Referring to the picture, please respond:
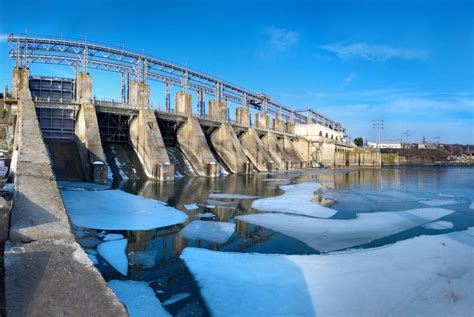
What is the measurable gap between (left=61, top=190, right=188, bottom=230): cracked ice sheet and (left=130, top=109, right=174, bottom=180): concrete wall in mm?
7698

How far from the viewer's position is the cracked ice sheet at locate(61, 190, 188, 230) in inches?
351

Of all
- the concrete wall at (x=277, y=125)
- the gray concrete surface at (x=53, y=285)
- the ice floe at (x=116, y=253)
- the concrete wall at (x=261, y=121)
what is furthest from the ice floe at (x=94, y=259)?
the concrete wall at (x=277, y=125)

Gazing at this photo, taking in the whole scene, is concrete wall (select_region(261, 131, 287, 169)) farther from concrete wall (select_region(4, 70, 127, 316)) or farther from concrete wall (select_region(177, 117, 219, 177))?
concrete wall (select_region(4, 70, 127, 316))

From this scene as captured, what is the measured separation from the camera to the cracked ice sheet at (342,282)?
4227 mm

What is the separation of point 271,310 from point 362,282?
5.62 feet

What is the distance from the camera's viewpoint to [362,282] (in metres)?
5.04

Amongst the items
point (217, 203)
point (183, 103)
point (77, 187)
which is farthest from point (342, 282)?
point (183, 103)

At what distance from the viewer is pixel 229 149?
31688 mm

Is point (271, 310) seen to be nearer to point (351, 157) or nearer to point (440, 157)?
point (351, 157)

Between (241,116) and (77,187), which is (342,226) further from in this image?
(241,116)

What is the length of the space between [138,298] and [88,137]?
17.5 m

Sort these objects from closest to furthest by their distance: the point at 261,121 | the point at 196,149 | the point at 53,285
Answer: the point at 53,285 < the point at 196,149 < the point at 261,121

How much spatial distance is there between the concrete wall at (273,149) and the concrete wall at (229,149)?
34.0 feet

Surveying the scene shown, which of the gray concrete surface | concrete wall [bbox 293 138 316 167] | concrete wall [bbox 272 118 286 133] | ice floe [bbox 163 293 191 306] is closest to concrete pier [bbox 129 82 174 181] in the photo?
ice floe [bbox 163 293 191 306]
